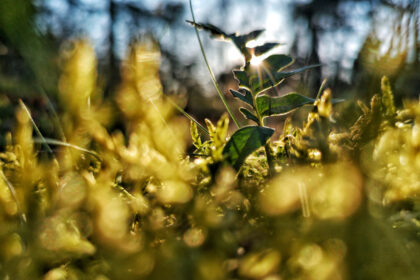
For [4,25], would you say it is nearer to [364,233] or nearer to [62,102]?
[62,102]

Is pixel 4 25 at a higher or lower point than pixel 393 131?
higher

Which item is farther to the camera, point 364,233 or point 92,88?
point 92,88

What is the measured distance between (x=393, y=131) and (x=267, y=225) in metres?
0.14

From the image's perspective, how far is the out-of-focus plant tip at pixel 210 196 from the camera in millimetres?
188

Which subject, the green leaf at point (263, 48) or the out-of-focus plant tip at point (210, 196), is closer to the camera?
the out-of-focus plant tip at point (210, 196)

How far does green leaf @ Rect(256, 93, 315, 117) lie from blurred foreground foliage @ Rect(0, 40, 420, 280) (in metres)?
0.05

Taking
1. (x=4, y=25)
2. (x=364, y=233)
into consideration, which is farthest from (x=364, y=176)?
(x=4, y=25)

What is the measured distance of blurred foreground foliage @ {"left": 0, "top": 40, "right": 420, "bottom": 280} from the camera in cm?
19

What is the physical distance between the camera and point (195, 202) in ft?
0.73

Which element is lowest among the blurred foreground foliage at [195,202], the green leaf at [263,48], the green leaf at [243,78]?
the blurred foreground foliage at [195,202]

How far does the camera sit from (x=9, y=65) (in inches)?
137

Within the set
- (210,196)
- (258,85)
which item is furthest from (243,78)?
(210,196)

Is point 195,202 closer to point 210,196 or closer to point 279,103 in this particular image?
point 210,196

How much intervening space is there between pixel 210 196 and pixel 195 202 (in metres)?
0.03
